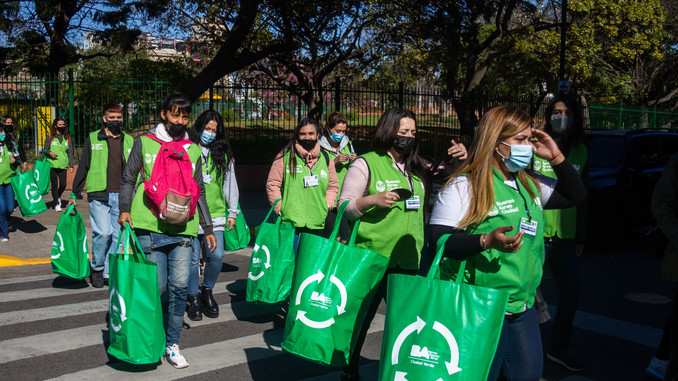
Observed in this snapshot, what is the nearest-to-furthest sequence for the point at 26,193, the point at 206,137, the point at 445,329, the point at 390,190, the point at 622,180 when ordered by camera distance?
the point at 445,329, the point at 390,190, the point at 206,137, the point at 26,193, the point at 622,180

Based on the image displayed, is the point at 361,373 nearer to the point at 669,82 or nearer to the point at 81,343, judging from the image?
the point at 81,343

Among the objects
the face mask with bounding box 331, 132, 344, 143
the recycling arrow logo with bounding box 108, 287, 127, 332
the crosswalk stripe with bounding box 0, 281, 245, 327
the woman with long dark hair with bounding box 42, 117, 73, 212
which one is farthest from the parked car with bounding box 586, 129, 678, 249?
the woman with long dark hair with bounding box 42, 117, 73, 212

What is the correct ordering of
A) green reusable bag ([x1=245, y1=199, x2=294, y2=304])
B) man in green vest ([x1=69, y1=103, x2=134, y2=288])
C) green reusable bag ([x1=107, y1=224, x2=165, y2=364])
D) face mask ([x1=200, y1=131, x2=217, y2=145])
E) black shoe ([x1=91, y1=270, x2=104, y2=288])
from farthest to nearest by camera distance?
black shoe ([x1=91, y1=270, x2=104, y2=288]) < man in green vest ([x1=69, y1=103, x2=134, y2=288]) < face mask ([x1=200, y1=131, x2=217, y2=145]) < green reusable bag ([x1=245, y1=199, x2=294, y2=304]) < green reusable bag ([x1=107, y1=224, x2=165, y2=364])

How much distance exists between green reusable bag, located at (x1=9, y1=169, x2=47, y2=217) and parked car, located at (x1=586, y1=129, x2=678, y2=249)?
7.82 meters

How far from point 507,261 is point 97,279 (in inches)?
217

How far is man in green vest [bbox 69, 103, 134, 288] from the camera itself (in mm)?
7223

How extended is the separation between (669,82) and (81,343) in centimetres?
3655

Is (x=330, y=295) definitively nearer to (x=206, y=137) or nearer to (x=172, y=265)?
(x=172, y=265)

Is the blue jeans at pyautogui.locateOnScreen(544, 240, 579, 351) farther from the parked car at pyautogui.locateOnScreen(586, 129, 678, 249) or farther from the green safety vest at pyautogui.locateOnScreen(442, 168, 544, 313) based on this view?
the parked car at pyautogui.locateOnScreen(586, 129, 678, 249)

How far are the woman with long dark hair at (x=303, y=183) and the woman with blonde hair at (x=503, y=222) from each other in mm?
3013

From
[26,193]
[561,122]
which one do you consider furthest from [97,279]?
[561,122]

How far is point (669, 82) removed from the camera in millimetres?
35812

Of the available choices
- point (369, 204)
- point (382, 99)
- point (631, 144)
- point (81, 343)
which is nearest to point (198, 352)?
point (81, 343)

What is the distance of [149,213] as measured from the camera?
4738 mm
